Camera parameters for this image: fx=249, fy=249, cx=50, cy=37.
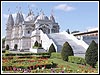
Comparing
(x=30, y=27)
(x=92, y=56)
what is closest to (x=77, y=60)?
(x=92, y=56)

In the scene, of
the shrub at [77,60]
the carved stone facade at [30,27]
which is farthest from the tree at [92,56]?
the carved stone facade at [30,27]

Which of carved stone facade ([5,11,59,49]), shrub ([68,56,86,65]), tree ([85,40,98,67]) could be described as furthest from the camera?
carved stone facade ([5,11,59,49])

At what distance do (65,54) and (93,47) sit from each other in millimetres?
4546

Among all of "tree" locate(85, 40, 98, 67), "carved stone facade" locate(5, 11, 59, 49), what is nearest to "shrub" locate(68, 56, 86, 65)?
"tree" locate(85, 40, 98, 67)

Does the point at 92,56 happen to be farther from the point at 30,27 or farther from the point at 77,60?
the point at 30,27

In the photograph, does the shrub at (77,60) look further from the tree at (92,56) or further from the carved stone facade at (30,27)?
the carved stone facade at (30,27)

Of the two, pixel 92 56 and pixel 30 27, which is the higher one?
pixel 30 27

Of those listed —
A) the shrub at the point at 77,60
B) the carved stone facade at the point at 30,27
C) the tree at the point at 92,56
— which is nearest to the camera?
the tree at the point at 92,56

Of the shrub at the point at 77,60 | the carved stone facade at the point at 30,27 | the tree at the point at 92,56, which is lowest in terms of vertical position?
the shrub at the point at 77,60

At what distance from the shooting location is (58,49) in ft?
91.6

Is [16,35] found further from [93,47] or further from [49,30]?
[93,47]

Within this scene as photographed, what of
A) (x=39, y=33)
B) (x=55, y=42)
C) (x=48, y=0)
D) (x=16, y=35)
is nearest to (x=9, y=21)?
(x=16, y=35)

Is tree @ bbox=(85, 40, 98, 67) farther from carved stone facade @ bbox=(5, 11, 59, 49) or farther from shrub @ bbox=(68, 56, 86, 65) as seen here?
carved stone facade @ bbox=(5, 11, 59, 49)

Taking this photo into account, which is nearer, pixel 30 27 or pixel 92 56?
pixel 92 56
